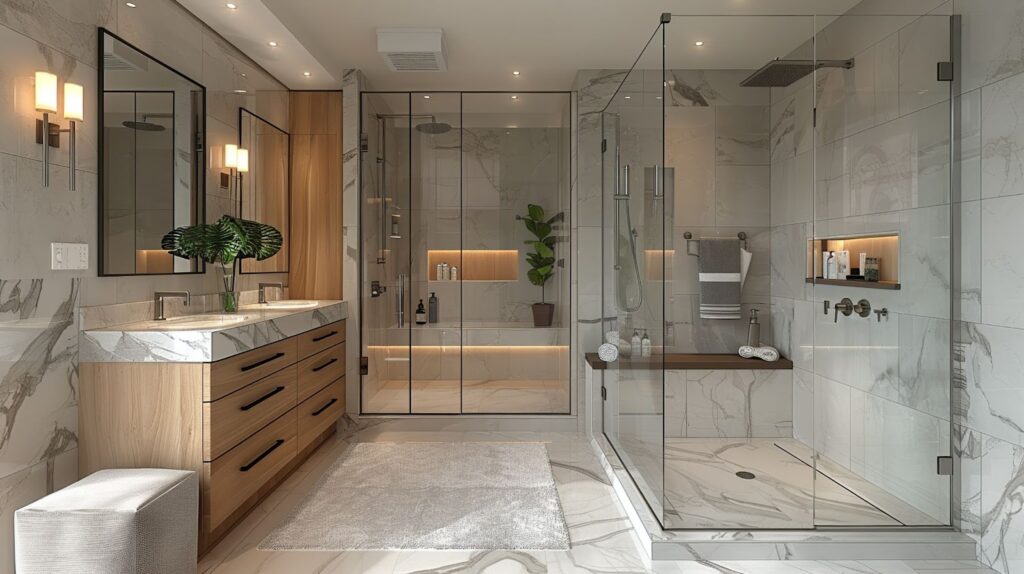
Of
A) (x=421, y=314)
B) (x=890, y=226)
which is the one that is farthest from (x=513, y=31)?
(x=890, y=226)

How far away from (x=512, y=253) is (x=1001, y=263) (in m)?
3.00

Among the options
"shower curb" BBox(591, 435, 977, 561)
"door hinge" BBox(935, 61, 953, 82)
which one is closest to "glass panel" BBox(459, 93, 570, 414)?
"shower curb" BBox(591, 435, 977, 561)

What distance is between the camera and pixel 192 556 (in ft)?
7.16

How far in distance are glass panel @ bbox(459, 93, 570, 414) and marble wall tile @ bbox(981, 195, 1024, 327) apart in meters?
2.63

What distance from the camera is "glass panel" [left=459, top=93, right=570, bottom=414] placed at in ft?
15.1

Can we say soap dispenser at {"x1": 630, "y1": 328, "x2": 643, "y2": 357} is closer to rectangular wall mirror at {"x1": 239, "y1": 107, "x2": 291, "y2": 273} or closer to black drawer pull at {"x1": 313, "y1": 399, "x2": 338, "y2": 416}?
black drawer pull at {"x1": 313, "y1": 399, "x2": 338, "y2": 416}

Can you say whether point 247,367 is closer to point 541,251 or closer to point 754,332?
point 541,251

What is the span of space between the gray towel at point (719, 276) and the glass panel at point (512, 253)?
1309 millimetres

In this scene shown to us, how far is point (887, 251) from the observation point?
2586 mm

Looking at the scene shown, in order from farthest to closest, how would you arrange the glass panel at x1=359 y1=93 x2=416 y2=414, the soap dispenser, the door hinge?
the glass panel at x1=359 y1=93 x2=416 y2=414
the soap dispenser
the door hinge

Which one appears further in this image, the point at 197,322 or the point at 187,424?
the point at 197,322

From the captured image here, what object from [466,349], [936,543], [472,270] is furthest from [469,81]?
[936,543]

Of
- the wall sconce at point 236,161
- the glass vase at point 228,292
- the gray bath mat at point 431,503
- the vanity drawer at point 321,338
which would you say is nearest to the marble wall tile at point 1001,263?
the gray bath mat at point 431,503

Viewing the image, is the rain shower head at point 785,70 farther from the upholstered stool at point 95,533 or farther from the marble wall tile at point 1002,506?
the upholstered stool at point 95,533
